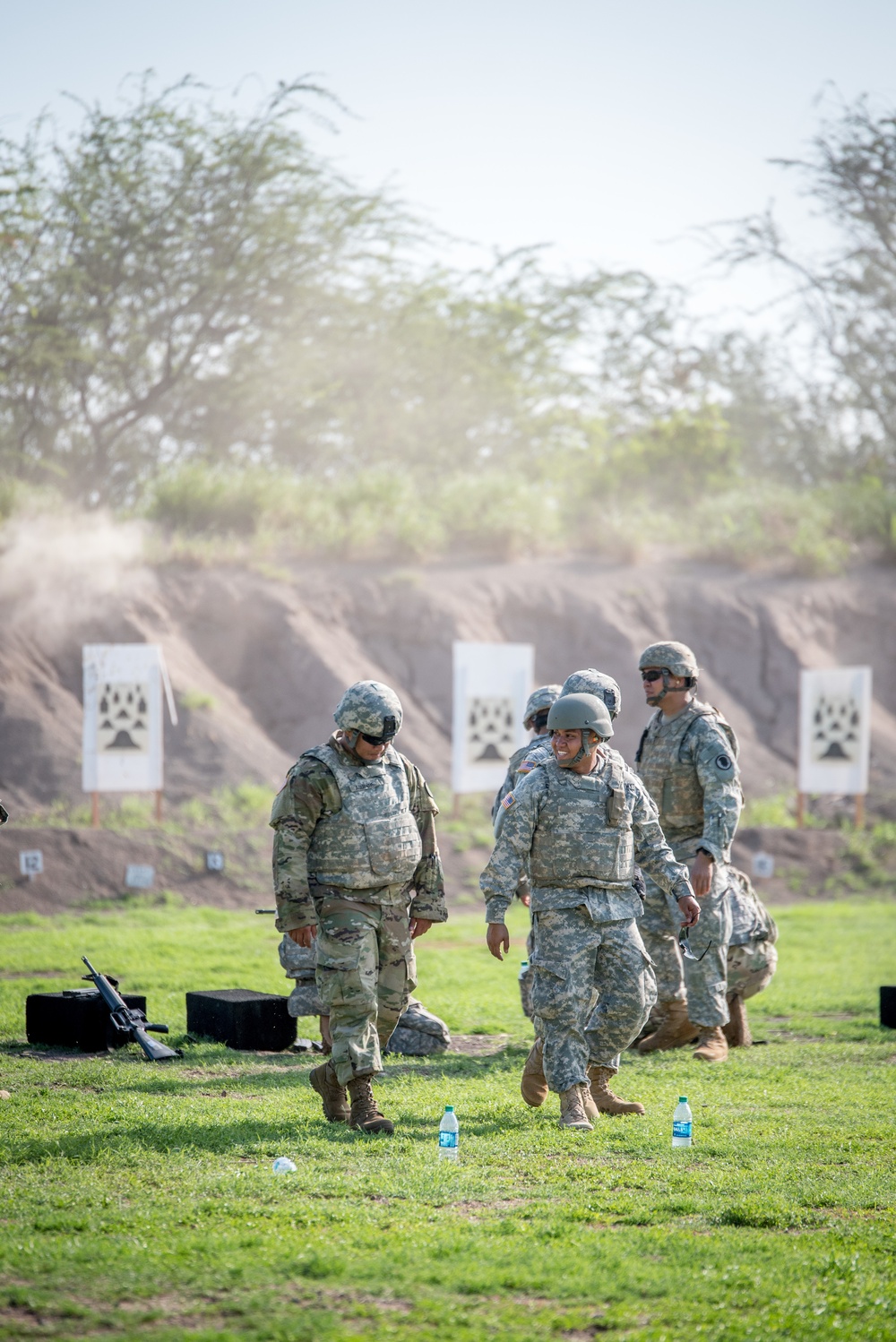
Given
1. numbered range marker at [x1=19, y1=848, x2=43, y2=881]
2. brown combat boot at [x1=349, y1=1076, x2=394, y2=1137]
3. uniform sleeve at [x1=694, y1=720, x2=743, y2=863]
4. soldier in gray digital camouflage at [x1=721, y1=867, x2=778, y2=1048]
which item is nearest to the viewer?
brown combat boot at [x1=349, y1=1076, x2=394, y2=1137]

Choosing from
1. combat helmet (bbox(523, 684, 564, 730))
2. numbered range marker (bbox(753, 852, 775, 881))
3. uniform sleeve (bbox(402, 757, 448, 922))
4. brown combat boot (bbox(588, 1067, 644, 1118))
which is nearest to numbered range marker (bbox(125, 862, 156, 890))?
numbered range marker (bbox(753, 852, 775, 881))

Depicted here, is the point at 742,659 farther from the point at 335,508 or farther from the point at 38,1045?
the point at 38,1045

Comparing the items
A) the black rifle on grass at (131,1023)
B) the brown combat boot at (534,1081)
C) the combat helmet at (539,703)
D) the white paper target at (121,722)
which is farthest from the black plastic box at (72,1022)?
the white paper target at (121,722)

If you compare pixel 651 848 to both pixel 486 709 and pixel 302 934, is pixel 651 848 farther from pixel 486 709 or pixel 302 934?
pixel 486 709

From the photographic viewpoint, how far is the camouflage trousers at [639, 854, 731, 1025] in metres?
9.28

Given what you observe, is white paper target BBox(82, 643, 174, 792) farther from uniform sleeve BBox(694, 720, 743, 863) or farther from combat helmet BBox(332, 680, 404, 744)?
combat helmet BBox(332, 680, 404, 744)

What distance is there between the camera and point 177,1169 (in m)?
6.32

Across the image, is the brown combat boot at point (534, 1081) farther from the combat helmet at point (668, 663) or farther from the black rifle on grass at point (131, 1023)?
the combat helmet at point (668, 663)

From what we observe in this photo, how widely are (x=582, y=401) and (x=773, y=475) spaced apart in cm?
932

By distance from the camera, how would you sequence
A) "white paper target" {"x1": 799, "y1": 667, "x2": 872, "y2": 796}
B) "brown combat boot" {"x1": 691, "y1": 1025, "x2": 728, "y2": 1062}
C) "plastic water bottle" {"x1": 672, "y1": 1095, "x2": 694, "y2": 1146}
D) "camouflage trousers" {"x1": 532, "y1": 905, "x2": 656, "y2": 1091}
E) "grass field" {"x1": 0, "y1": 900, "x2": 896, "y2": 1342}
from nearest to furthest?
1. "grass field" {"x1": 0, "y1": 900, "x2": 896, "y2": 1342}
2. "plastic water bottle" {"x1": 672, "y1": 1095, "x2": 694, "y2": 1146}
3. "camouflage trousers" {"x1": 532, "y1": 905, "x2": 656, "y2": 1091}
4. "brown combat boot" {"x1": 691, "y1": 1025, "x2": 728, "y2": 1062}
5. "white paper target" {"x1": 799, "y1": 667, "x2": 872, "y2": 796}

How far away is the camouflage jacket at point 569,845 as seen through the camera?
7.27 metres

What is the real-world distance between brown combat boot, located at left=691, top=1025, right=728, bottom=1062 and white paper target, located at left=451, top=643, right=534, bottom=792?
448 inches

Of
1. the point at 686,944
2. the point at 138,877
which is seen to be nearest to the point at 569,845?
the point at 686,944

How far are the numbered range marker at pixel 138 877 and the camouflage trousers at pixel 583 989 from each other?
1122cm
